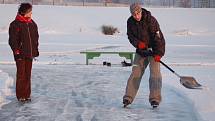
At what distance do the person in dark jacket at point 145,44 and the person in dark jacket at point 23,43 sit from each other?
180cm

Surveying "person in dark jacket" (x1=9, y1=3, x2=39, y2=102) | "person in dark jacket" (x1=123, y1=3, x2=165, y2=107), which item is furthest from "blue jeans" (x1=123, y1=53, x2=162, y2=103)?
"person in dark jacket" (x1=9, y1=3, x2=39, y2=102)

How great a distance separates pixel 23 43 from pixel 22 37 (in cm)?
10

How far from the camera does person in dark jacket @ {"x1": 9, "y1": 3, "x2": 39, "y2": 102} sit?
8734mm

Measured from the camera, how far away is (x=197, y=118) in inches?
287

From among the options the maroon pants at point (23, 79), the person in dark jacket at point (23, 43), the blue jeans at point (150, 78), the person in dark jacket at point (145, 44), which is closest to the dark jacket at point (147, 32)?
the person in dark jacket at point (145, 44)

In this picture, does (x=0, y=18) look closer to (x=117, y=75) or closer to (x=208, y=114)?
(x=117, y=75)

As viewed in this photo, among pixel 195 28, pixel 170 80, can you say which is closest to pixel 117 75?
pixel 170 80

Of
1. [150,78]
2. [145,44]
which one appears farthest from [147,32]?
[150,78]

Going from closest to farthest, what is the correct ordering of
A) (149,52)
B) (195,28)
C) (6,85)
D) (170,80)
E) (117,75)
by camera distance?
(149,52), (6,85), (170,80), (117,75), (195,28)

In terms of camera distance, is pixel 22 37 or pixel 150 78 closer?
pixel 150 78

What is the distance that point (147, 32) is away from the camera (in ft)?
26.7

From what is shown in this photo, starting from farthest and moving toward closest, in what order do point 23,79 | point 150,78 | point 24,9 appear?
point 23,79
point 24,9
point 150,78

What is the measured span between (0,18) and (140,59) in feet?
148

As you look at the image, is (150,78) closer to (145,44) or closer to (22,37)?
(145,44)
